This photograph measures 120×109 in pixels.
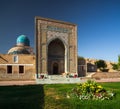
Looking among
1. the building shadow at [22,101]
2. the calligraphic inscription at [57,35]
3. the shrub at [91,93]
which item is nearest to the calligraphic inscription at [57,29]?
the calligraphic inscription at [57,35]

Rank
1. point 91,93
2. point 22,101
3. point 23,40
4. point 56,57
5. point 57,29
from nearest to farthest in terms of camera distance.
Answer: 1. point 22,101
2. point 91,93
3. point 57,29
4. point 56,57
5. point 23,40

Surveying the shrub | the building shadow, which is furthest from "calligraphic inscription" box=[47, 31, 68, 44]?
the shrub

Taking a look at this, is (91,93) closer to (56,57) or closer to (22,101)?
(22,101)

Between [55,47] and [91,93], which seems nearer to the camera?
[91,93]

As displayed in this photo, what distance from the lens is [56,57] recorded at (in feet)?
105

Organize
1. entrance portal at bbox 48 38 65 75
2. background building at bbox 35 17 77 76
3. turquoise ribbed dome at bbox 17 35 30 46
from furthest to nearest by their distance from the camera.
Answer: turquoise ribbed dome at bbox 17 35 30 46 → entrance portal at bbox 48 38 65 75 → background building at bbox 35 17 77 76

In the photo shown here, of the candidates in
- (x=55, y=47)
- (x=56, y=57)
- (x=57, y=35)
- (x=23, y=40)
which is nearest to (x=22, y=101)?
(x=57, y=35)

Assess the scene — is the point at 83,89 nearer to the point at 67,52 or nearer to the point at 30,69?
the point at 30,69

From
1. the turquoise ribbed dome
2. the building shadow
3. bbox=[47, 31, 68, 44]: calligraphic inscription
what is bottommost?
the building shadow

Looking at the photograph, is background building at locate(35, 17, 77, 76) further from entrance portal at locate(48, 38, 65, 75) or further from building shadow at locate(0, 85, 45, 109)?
building shadow at locate(0, 85, 45, 109)

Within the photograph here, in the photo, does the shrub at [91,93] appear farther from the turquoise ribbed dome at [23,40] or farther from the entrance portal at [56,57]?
the turquoise ribbed dome at [23,40]

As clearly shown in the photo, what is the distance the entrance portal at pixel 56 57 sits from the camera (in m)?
31.1

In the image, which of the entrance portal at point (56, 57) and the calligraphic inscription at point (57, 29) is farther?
the entrance portal at point (56, 57)

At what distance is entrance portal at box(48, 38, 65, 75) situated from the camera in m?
31.1
